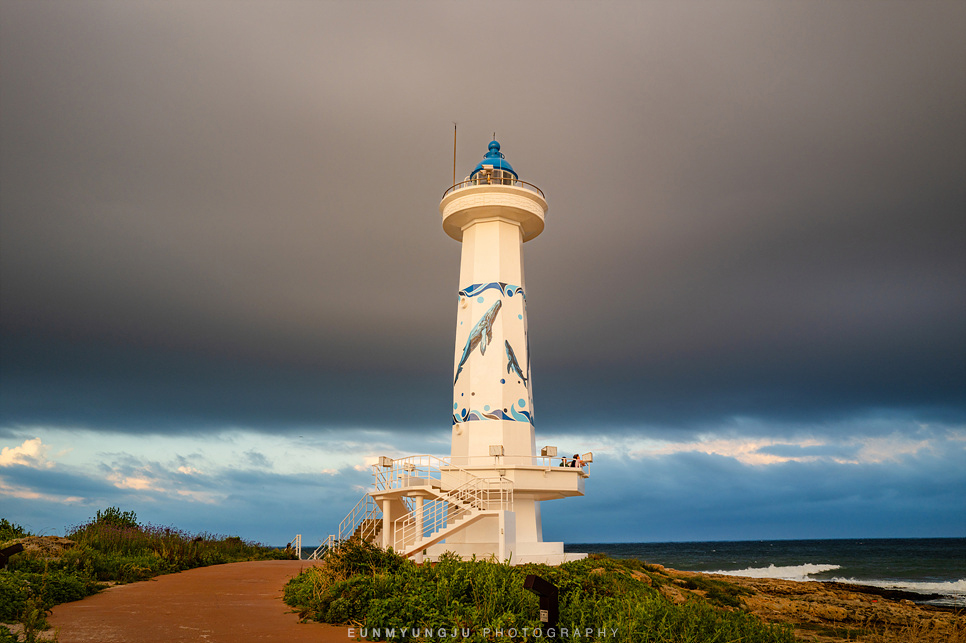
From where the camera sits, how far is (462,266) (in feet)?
89.2

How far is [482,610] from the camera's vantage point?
10289 mm

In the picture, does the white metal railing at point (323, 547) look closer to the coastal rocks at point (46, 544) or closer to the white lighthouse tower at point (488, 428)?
the white lighthouse tower at point (488, 428)

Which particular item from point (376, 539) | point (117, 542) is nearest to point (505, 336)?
point (376, 539)

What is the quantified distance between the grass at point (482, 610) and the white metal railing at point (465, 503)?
8003 millimetres

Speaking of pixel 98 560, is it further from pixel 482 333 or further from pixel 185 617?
pixel 482 333

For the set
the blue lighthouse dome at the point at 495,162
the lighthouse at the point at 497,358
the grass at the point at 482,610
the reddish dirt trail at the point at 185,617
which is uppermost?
the blue lighthouse dome at the point at 495,162

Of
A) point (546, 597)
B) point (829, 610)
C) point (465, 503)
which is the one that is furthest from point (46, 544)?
point (829, 610)

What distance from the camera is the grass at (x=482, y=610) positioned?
9336 mm

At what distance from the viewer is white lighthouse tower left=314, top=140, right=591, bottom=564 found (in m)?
22.4

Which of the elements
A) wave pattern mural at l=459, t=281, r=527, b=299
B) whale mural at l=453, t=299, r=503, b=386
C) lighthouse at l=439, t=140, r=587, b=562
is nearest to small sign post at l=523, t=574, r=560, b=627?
lighthouse at l=439, t=140, r=587, b=562

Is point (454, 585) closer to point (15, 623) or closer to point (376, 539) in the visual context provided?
point (15, 623)

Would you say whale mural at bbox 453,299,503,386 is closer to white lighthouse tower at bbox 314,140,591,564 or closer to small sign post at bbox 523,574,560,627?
white lighthouse tower at bbox 314,140,591,564

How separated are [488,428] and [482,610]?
14113 mm

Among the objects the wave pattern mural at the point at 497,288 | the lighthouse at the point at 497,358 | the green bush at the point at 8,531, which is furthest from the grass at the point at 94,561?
the wave pattern mural at the point at 497,288
